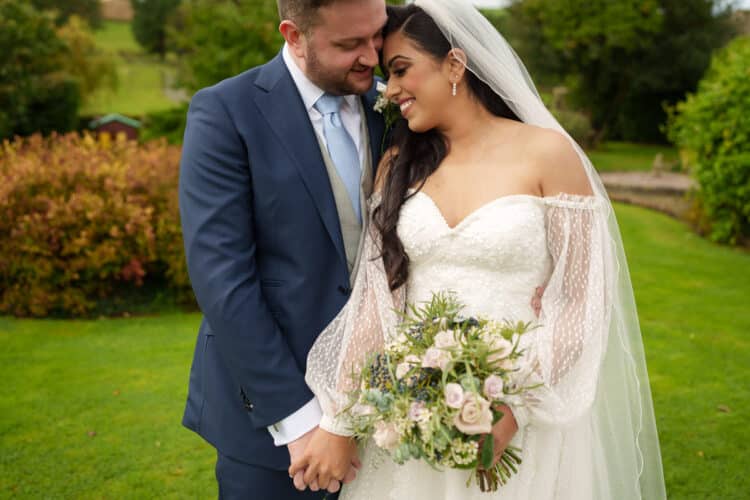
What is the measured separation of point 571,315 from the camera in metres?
2.55

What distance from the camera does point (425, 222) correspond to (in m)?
2.65

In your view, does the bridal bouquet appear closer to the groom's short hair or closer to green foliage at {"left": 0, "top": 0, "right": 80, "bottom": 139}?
the groom's short hair

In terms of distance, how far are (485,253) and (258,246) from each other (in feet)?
2.54

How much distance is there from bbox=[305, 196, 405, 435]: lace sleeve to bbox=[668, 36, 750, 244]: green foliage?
28.2 ft

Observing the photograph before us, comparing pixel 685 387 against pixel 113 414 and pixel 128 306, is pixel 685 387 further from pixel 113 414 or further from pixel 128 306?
pixel 128 306

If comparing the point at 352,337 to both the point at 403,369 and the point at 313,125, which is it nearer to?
the point at 403,369

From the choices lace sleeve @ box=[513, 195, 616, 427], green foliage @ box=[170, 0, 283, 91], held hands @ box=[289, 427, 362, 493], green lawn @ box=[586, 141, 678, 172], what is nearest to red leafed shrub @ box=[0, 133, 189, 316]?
green foliage @ box=[170, 0, 283, 91]

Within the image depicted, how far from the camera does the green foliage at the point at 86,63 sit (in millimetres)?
20594

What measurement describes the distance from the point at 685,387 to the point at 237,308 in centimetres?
456

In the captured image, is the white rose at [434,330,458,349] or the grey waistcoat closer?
the white rose at [434,330,458,349]

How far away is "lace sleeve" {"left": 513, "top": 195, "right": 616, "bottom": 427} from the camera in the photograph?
248 centimetres

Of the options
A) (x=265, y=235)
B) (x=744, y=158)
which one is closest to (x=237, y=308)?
(x=265, y=235)

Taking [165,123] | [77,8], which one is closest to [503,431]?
[165,123]

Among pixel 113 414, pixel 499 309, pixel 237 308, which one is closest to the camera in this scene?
pixel 237 308
